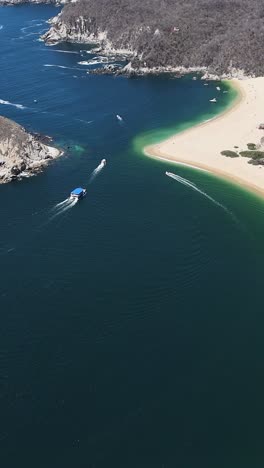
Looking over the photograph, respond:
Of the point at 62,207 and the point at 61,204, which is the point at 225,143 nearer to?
the point at 61,204

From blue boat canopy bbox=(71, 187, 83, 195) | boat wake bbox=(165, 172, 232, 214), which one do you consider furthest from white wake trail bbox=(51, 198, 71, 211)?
boat wake bbox=(165, 172, 232, 214)

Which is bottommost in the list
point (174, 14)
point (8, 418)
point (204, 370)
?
point (8, 418)

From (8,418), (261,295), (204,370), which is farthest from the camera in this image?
(261,295)

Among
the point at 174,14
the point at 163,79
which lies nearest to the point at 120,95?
the point at 163,79

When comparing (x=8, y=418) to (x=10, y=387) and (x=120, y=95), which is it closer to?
(x=10, y=387)

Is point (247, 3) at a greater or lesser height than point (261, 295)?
greater

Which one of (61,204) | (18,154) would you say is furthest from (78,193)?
(18,154)

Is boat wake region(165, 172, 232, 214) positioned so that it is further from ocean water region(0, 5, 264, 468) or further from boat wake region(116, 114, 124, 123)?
boat wake region(116, 114, 124, 123)

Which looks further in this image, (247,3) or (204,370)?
(247,3)
